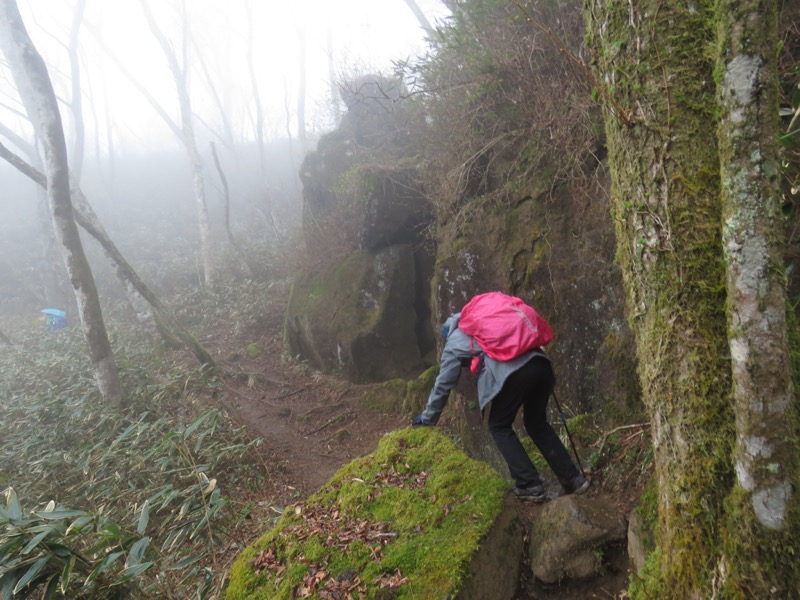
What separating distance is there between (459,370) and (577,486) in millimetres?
1262

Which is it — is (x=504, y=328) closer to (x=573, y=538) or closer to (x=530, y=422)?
(x=530, y=422)

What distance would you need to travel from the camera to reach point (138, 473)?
5.33 metres

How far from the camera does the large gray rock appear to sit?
261cm

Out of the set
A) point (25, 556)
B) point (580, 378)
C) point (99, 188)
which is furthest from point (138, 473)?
point (99, 188)

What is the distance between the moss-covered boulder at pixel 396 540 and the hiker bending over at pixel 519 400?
33 cm

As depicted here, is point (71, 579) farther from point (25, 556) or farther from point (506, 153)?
point (506, 153)

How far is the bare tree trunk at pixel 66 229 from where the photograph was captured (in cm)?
714

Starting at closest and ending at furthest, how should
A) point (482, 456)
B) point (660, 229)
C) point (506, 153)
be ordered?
1. point (660, 229)
2. point (482, 456)
3. point (506, 153)

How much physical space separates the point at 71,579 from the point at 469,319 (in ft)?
9.81

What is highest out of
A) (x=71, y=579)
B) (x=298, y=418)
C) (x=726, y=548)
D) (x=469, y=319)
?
(x=469, y=319)

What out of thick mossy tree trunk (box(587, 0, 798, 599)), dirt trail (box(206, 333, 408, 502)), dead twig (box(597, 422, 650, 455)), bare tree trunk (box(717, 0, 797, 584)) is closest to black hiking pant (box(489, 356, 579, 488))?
dead twig (box(597, 422, 650, 455))

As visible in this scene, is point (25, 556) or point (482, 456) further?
point (482, 456)

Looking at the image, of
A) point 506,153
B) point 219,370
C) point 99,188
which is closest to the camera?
point 506,153

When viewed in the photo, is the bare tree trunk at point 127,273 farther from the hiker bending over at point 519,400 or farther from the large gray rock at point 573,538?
the large gray rock at point 573,538
